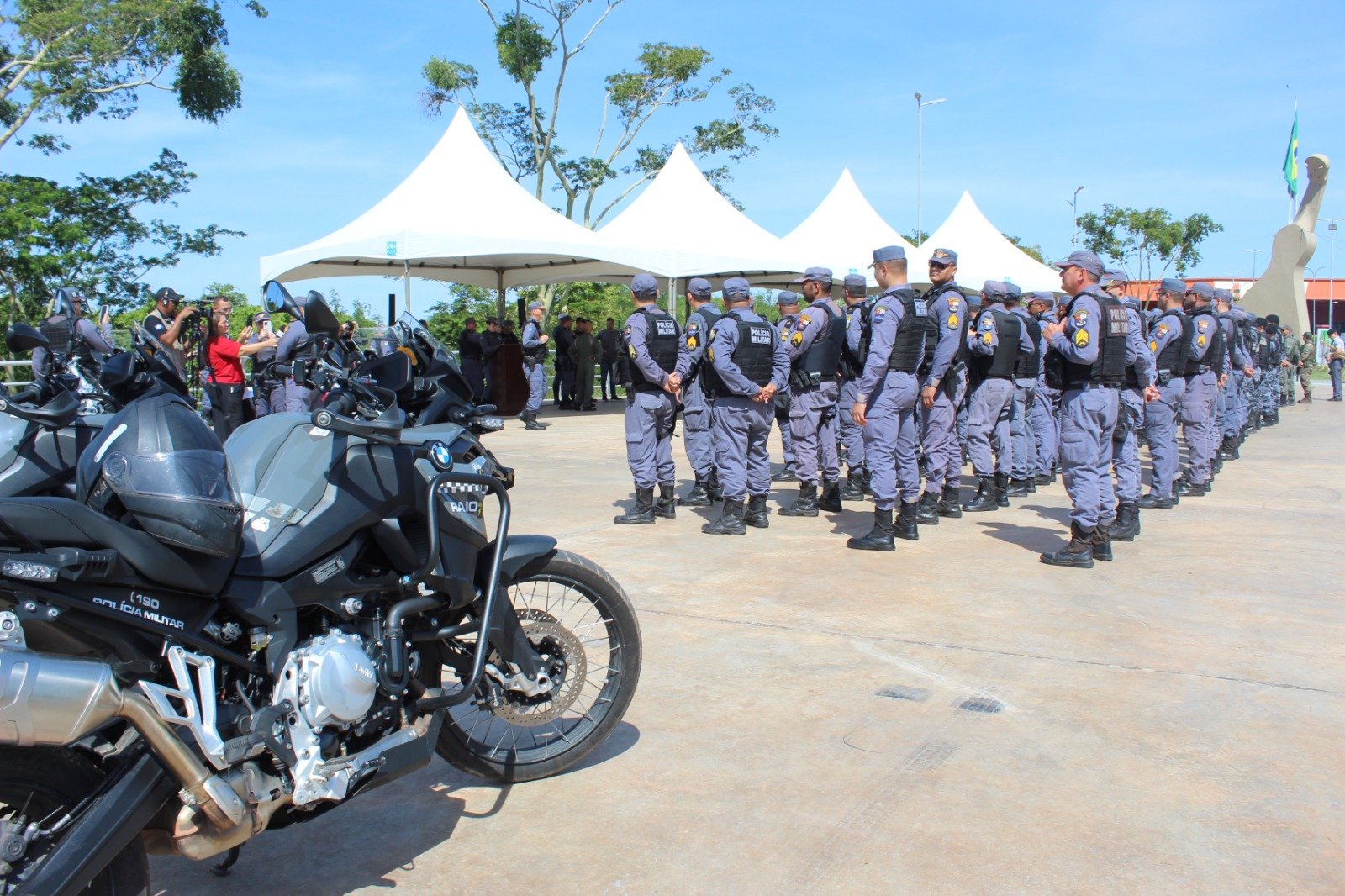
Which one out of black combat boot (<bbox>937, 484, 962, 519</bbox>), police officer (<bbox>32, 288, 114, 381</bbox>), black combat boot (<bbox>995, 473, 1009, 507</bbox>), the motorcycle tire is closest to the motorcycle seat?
the motorcycle tire

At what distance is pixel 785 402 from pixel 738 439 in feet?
4.80

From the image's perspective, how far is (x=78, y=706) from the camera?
7.14ft

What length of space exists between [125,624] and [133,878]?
0.55 meters

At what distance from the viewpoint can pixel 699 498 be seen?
9.07 metres

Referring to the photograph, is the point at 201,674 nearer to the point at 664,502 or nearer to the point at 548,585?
the point at 548,585

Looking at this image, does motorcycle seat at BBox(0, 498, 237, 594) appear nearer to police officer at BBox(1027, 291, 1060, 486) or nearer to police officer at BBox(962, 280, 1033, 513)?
police officer at BBox(962, 280, 1033, 513)

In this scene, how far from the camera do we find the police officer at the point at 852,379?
9109 millimetres

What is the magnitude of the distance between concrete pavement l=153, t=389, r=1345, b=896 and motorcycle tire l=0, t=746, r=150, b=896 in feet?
1.89

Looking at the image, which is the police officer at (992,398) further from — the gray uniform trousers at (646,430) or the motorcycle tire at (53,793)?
the motorcycle tire at (53,793)

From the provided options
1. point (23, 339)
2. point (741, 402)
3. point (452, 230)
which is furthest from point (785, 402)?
point (452, 230)

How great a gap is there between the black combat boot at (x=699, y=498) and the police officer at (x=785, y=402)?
80 cm

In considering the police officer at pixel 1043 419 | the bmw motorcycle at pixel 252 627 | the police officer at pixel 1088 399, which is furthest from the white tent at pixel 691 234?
the bmw motorcycle at pixel 252 627

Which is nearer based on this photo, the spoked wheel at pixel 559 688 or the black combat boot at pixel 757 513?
the spoked wheel at pixel 559 688

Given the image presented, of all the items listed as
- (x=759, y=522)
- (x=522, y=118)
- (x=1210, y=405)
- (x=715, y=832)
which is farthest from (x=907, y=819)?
(x=522, y=118)
